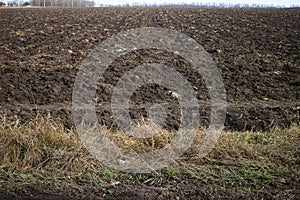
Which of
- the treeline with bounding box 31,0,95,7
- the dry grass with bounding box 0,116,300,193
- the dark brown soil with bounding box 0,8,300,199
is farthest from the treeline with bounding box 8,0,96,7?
the dry grass with bounding box 0,116,300,193

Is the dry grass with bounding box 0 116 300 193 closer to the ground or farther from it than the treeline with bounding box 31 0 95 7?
closer to the ground

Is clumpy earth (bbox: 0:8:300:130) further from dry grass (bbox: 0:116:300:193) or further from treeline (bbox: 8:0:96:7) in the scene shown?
treeline (bbox: 8:0:96:7)

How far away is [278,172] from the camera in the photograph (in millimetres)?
4059

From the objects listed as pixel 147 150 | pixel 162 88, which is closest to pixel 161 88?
pixel 162 88

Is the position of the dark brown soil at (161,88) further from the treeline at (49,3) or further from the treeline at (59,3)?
the treeline at (49,3)

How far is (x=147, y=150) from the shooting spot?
448 cm

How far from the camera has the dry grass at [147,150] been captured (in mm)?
3943

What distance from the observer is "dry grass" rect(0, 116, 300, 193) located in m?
3.94

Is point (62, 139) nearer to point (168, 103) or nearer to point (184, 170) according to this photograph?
point (184, 170)

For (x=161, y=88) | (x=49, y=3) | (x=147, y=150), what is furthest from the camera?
(x=49, y=3)

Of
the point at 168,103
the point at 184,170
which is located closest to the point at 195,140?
the point at 184,170

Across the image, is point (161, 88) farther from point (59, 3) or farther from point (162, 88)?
point (59, 3)

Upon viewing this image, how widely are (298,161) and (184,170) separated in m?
1.23

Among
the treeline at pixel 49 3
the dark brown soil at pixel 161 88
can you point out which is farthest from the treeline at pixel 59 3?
the dark brown soil at pixel 161 88
